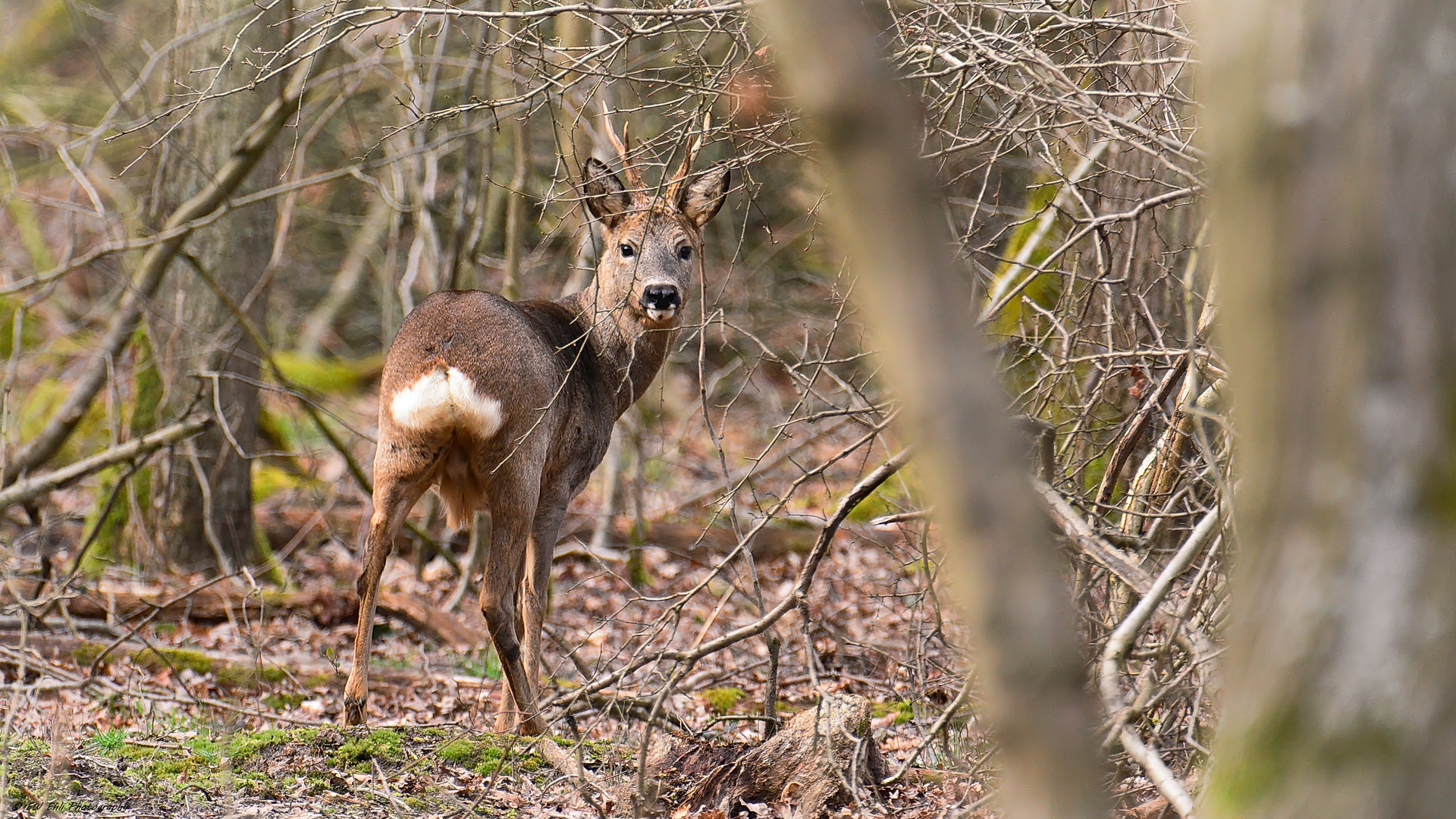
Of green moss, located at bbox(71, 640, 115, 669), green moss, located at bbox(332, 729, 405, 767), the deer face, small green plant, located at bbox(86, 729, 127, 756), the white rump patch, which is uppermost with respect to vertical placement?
the deer face

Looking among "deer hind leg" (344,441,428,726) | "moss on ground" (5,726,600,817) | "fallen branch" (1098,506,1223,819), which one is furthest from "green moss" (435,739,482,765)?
"fallen branch" (1098,506,1223,819)

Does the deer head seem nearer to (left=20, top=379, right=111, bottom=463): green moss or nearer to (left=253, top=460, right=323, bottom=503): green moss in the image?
(left=253, top=460, right=323, bottom=503): green moss

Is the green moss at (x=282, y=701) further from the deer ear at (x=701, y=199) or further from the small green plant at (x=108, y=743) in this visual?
the deer ear at (x=701, y=199)

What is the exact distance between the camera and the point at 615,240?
6.64 m

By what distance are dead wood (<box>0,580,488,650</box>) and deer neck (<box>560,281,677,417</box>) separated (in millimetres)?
1918

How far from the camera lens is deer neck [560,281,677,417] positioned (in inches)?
256

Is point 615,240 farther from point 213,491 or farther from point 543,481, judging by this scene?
point 213,491

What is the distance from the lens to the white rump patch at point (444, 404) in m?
5.22

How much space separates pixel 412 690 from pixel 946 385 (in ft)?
17.4

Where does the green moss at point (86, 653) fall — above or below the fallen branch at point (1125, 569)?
Result: below

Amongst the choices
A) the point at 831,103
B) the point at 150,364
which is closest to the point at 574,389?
the point at 150,364

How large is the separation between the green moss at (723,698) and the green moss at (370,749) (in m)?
1.85

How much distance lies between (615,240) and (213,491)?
359cm

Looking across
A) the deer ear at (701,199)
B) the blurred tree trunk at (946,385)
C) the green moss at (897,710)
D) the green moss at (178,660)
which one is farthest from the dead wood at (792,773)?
the green moss at (178,660)
